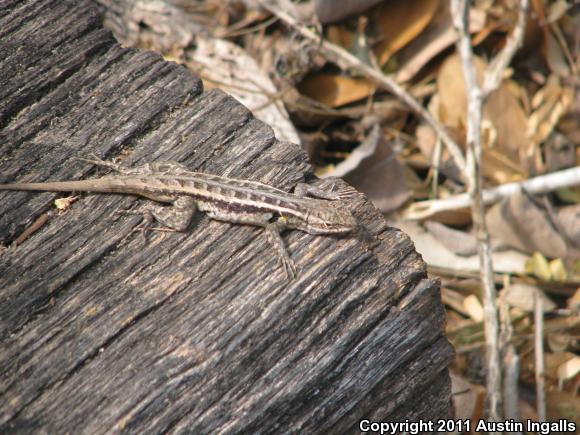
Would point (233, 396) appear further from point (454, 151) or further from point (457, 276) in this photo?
point (454, 151)

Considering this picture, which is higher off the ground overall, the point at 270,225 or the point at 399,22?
the point at 270,225

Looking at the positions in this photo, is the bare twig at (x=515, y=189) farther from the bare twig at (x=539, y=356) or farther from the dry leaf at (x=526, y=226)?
the bare twig at (x=539, y=356)

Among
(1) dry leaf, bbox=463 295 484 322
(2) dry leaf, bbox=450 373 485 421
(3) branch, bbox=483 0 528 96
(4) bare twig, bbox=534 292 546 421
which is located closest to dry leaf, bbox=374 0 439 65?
(3) branch, bbox=483 0 528 96

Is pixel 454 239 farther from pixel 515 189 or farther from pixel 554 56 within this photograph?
pixel 554 56

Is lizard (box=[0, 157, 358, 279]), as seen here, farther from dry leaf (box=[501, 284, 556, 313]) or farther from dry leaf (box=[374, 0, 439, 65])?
dry leaf (box=[374, 0, 439, 65])

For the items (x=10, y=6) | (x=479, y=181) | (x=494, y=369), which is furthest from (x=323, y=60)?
(x=494, y=369)

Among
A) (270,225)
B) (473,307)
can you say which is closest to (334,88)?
(473,307)
